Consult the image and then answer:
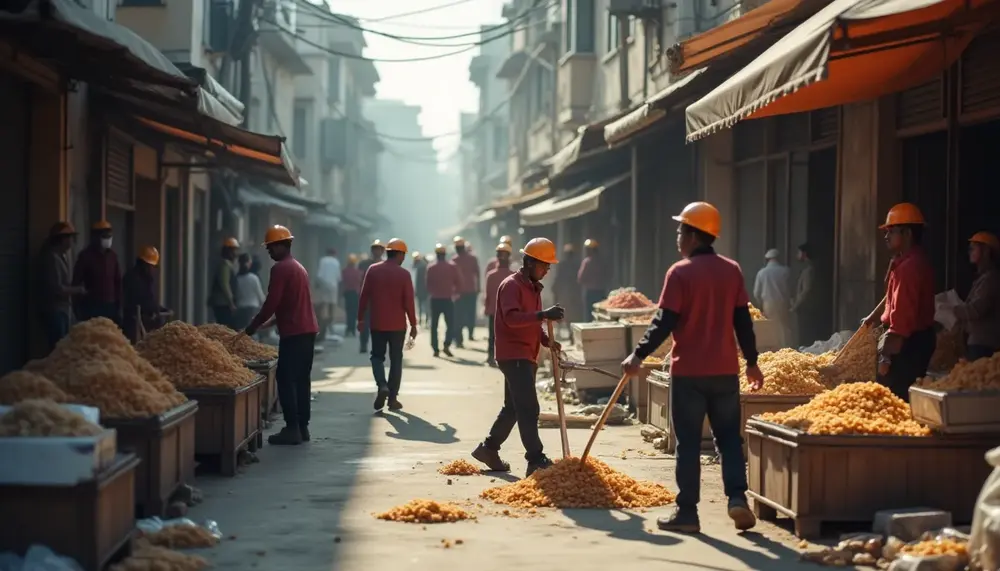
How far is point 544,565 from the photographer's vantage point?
7.73 meters

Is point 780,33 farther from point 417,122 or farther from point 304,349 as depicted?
point 417,122

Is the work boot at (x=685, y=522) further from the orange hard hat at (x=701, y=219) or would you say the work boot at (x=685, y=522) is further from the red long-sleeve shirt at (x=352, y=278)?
the red long-sleeve shirt at (x=352, y=278)

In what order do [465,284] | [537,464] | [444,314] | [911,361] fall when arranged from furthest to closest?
[465,284] < [444,314] < [537,464] < [911,361]

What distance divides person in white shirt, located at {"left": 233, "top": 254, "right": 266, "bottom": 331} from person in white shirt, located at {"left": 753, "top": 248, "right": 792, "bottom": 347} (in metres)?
8.83

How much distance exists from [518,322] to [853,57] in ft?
10.5

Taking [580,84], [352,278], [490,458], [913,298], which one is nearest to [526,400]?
[490,458]

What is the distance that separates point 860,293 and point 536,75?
36500mm

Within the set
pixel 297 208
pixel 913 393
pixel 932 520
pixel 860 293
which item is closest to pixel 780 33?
pixel 860 293

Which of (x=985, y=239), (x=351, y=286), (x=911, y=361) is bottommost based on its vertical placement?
(x=911, y=361)

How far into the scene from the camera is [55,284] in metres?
14.9

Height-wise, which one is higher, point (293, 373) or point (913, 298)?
point (913, 298)

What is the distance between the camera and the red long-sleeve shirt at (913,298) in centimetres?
1035

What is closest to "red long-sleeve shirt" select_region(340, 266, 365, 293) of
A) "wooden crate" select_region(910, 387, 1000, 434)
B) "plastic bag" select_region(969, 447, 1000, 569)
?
"wooden crate" select_region(910, 387, 1000, 434)

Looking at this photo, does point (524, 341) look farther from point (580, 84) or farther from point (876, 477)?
point (580, 84)
